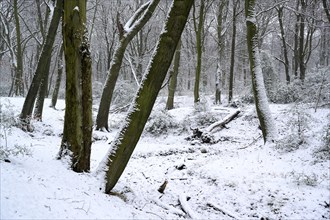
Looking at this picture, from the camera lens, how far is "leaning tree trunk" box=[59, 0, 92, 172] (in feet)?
15.2

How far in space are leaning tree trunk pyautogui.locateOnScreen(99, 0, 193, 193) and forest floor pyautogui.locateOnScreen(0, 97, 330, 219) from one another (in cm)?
37

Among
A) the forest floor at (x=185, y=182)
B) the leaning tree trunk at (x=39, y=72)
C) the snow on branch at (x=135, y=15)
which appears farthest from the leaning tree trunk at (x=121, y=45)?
the leaning tree trunk at (x=39, y=72)

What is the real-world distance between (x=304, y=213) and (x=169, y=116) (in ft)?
28.2

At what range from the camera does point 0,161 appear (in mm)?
3756

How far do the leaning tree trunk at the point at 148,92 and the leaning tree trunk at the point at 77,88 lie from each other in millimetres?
583

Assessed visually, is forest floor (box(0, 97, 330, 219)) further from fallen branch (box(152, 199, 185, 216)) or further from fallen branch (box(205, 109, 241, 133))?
fallen branch (box(205, 109, 241, 133))

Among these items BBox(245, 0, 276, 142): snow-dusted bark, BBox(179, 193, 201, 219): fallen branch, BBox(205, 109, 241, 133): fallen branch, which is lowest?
BBox(179, 193, 201, 219): fallen branch

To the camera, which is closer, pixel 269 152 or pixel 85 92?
pixel 85 92

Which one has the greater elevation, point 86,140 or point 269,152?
point 86,140

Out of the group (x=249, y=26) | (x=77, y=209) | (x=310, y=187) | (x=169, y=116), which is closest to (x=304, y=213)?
(x=310, y=187)

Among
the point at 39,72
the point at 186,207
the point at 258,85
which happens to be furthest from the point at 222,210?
the point at 39,72

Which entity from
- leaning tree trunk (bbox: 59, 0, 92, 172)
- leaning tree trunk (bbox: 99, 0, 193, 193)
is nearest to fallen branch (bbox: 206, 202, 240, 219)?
leaning tree trunk (bbox: 99, 0, 193, 193)

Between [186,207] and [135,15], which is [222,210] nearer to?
[186,207]

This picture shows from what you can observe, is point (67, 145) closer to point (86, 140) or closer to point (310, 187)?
point (86, 140)
